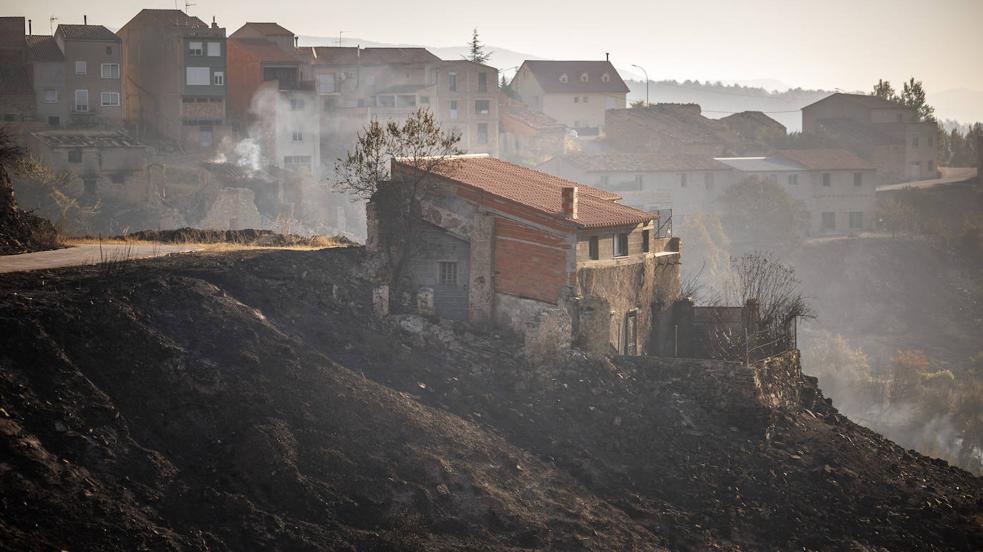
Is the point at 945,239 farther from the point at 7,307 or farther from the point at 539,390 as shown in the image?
the point at 7,307

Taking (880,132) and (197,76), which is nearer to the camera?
(197,76)

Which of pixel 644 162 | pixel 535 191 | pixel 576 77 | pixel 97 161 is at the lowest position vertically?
pixel 535 191

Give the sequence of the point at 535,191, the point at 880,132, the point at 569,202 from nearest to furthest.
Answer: the point at 569,202 → the point at 535,191 → the point at 880,132

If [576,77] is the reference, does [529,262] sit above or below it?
below

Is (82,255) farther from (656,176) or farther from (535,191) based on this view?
(656,176)

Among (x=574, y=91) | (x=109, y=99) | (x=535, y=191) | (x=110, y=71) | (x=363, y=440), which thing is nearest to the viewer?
(x=363, y=440)

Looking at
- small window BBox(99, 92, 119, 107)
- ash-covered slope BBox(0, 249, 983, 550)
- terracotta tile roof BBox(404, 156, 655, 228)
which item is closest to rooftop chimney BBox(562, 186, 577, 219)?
terracotta tile roof BBox(404, 156, 655, 228)

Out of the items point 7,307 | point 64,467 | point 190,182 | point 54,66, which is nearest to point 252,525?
point 64,467

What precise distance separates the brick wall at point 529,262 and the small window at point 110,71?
44.9m

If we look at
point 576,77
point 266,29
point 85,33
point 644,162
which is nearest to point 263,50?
point 266,29

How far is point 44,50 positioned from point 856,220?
5352 centimetres

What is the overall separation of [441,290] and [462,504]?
9.83 metres

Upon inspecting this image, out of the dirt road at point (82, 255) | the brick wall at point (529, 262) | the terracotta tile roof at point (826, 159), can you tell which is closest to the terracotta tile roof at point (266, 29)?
Answer: the terracotta tile roof at point (826, 159)

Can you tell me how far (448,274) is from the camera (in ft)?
99.9
